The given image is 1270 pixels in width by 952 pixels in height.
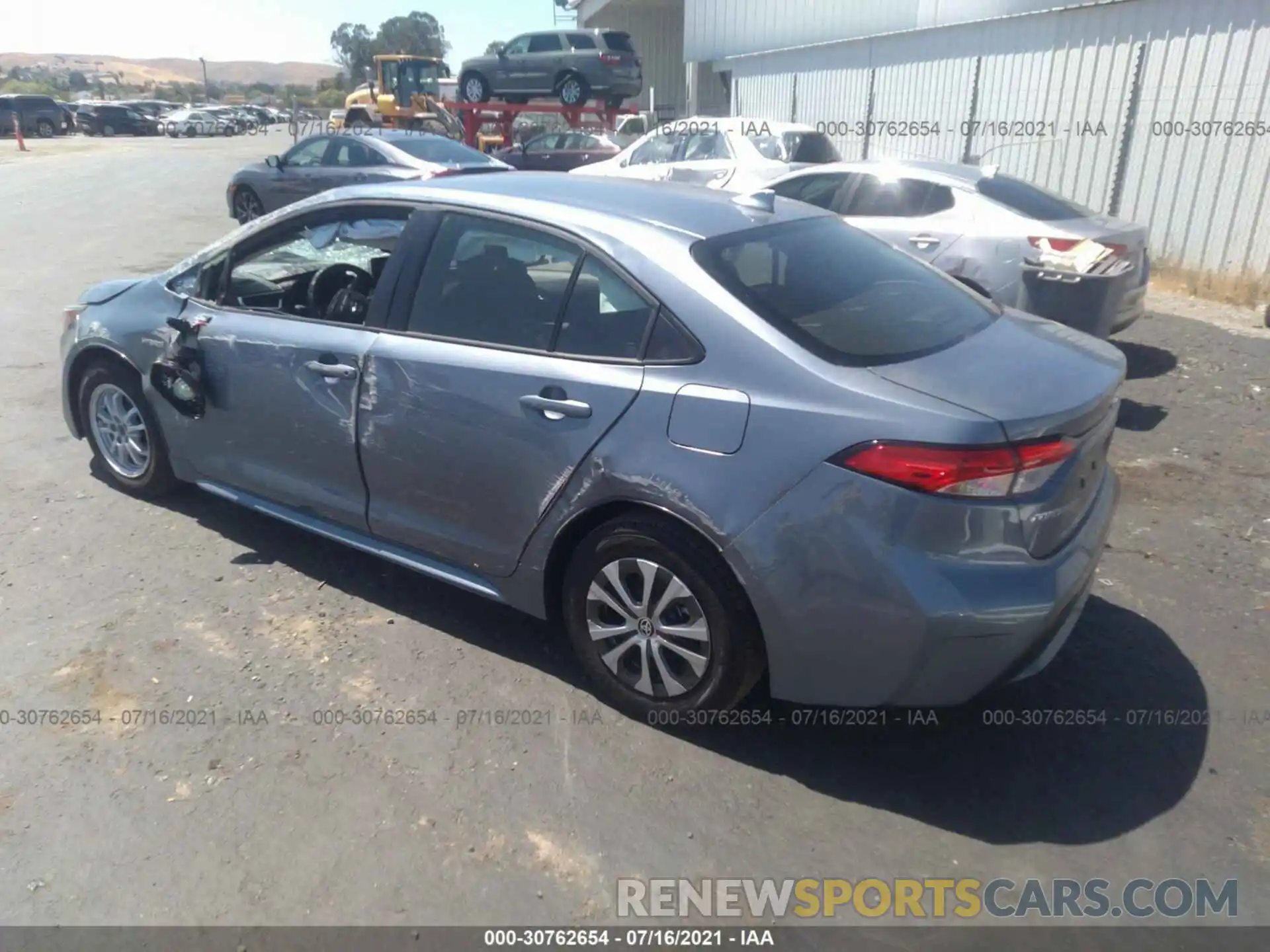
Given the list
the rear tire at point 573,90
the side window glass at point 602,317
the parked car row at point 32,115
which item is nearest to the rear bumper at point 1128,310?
the side window glass at point 602,317

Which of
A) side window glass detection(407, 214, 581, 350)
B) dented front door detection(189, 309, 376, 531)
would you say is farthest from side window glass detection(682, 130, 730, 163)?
side window glass detection(407, 214, 581, 350)

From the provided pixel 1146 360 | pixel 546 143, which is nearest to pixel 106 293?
pixel 1146 360

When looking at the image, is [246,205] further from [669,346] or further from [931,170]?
[669,346]

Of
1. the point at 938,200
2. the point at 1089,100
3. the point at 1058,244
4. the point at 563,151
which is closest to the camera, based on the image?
the point at 1058,244

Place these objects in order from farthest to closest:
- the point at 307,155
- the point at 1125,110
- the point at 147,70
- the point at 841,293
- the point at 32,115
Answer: the point at 147,70 < the point at 32,115 < the point at 307,155 < the point at 1125,110 < the point at 841,293

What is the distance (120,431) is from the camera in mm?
5000

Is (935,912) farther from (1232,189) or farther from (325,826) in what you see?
(1232,189)

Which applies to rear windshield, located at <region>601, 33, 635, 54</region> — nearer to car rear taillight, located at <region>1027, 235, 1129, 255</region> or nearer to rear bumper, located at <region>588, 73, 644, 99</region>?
rear bumper, located at <region>588, 73, 644, 99</region>

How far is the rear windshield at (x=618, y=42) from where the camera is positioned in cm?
2286

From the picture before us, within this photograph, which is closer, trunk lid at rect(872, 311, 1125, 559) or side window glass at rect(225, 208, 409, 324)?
trunk lid at rect(872, 311, 1125, 559)

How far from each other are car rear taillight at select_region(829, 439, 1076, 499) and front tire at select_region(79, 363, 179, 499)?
353 centimetres

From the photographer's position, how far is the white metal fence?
10.5 meters

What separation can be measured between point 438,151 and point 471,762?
37.8 feet
